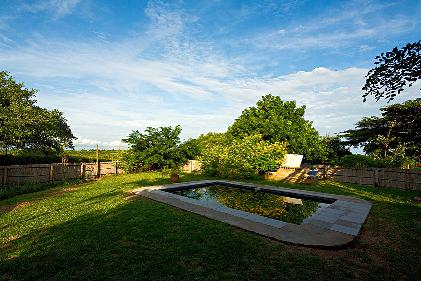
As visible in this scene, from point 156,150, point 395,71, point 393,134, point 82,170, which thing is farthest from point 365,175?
point 82,170

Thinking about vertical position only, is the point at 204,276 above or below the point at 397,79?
below

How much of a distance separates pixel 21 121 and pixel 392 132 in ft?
59.6

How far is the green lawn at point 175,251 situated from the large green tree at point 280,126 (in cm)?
1881

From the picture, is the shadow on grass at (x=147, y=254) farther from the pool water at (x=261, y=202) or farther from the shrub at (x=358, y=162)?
the shrub at (x=358, y=162)

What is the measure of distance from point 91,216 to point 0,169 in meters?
10.5

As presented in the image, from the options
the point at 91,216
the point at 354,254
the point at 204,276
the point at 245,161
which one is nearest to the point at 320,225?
the point at 354,254

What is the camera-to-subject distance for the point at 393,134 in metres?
5.57

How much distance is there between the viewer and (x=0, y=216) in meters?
7.70

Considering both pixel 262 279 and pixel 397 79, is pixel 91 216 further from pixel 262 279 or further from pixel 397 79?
pixel 397 79

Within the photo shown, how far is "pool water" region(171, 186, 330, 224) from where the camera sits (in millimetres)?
8649

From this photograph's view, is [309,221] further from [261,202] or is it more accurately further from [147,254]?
[147,254]

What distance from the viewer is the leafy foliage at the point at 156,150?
2162 cm

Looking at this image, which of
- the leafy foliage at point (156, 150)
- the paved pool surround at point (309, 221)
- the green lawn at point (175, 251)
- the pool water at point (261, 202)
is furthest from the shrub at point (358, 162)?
the leafy foliage at point (156, 150)

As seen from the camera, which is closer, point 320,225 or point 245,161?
point 320,225
